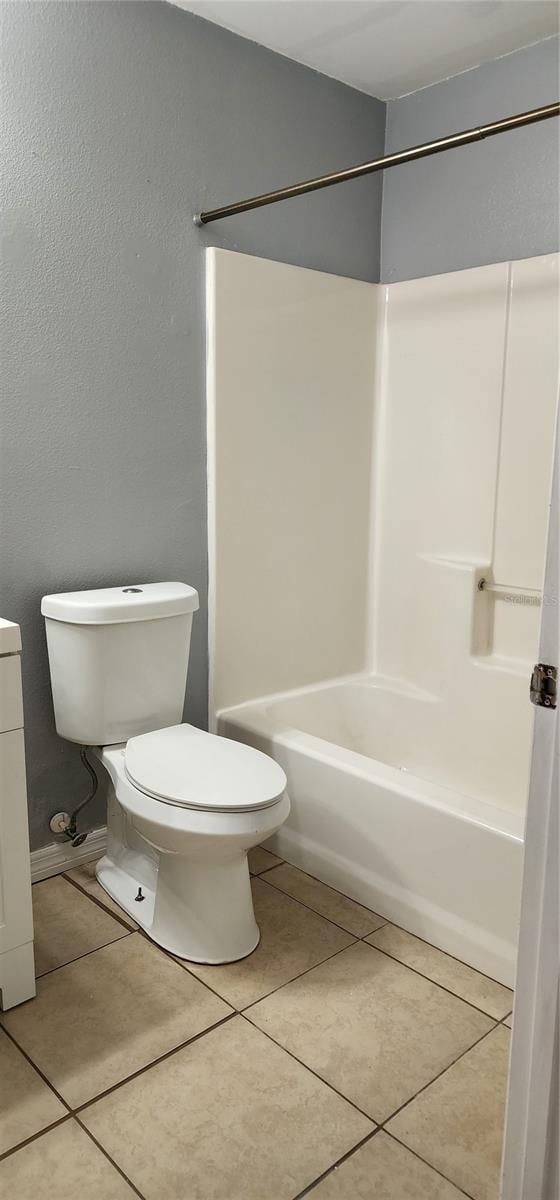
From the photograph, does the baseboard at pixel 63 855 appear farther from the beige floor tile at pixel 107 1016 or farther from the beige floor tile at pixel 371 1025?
the beige floor tile at pixel 371 1025

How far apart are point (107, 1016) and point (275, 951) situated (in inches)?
16.4

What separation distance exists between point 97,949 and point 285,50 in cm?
247

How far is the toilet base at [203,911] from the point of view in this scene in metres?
1.88

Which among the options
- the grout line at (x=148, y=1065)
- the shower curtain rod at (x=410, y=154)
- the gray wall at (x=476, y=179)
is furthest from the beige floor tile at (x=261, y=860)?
the gray wall at (x=476, y=179)

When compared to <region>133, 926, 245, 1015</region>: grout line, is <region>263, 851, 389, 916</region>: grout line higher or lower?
higher

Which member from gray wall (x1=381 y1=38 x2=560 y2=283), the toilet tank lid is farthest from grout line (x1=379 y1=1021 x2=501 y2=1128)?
gray wall (x1=381 y1=38 x2=560 y2=283)

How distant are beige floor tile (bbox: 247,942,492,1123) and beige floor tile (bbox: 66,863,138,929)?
0.47 metres

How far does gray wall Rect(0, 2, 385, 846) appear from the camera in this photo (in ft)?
6.49

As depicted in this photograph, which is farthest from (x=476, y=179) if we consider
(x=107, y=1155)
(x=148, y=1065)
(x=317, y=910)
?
(x=107, y=1155)

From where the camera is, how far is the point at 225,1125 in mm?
1470

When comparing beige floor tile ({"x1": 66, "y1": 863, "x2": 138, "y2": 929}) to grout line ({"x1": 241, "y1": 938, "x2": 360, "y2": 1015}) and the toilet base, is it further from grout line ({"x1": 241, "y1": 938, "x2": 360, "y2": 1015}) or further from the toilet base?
grout line ({"x1": 241, "y1": 938, "x2": 360, "y2": 1015})

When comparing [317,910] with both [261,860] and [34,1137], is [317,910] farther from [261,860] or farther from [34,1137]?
[34,1137]

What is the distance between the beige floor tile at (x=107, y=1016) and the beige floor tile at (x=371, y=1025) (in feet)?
0.52

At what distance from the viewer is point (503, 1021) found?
1.75 metres
